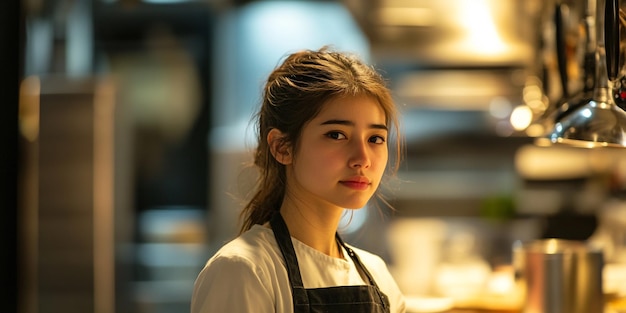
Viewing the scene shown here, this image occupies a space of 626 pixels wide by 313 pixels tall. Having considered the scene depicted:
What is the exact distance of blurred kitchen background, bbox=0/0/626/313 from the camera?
138 inches

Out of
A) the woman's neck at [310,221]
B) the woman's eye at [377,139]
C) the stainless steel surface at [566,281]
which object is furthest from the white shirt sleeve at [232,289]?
the stainless steel surface at [566,281]

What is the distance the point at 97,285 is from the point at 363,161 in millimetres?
3518

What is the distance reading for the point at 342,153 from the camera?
123 centimetres

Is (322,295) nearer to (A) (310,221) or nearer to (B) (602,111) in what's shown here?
(A) (310,221)

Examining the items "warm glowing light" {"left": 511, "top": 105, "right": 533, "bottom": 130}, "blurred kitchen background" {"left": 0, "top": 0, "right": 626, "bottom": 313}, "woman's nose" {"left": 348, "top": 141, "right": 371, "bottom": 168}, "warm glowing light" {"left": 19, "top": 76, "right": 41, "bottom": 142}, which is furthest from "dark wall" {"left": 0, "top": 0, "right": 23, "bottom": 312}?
"woman's nose" {"left": 348, "top": 141, "right": 371, "bottom": 168}

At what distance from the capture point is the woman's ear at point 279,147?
4.23 ft

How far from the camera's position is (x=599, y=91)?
62.9 inches

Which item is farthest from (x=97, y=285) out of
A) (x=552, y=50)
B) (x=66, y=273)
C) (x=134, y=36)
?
(x=552, y=50)

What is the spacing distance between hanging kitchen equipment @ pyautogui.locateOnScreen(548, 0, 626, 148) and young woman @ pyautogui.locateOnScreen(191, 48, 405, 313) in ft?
1.30

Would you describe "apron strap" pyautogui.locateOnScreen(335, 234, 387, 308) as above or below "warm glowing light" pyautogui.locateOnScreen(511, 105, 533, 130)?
below

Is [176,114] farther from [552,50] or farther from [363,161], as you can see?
[363,161]

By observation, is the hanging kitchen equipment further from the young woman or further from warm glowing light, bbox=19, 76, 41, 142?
warm glowing light, bbox=19, 76, 41, 142

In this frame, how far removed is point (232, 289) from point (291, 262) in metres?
0.11

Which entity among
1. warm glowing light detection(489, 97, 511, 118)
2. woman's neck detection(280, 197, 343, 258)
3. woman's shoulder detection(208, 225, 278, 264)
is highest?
warm glowing light detection(489, 97, 511, 118)
